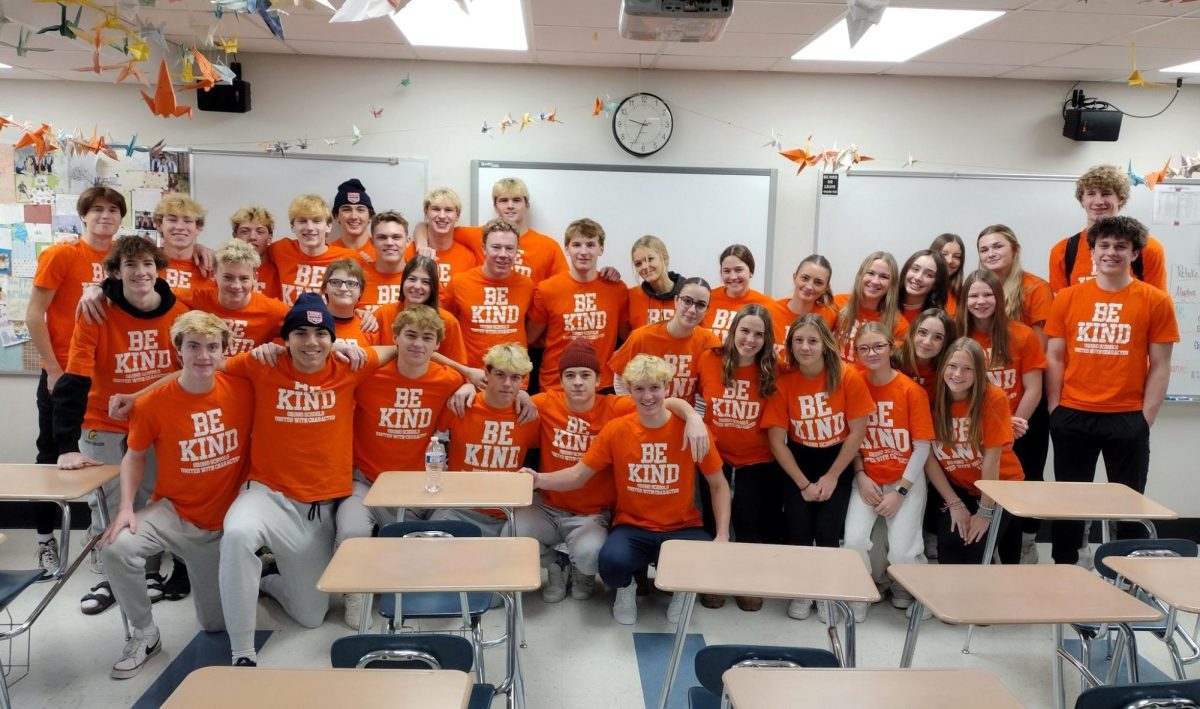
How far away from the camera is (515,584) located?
6.59 ft

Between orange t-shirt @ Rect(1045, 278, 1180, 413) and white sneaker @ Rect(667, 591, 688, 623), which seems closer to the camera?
white sneaker @ Rect(667, 591, 688, 623)

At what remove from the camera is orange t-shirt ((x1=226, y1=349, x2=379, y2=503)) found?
10.0ft

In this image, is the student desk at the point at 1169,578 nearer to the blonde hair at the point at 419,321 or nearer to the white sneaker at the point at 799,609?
the white sneaker at the point at 799,609

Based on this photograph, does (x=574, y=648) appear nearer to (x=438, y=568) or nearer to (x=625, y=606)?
(x=625, y=606)

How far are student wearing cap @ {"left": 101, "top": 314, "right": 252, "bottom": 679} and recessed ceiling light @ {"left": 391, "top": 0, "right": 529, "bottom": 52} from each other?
182cm

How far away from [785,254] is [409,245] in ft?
7.67

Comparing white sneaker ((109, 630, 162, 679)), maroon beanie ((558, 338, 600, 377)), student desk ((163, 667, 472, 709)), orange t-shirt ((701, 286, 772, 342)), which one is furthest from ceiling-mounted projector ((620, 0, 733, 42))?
white sneaker ((109, 630, 162, 679))

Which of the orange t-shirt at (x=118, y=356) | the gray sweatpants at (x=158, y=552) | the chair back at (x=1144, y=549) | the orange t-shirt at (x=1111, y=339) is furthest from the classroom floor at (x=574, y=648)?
the orange t-shirt at (x=1111, y=339)

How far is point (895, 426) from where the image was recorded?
341 cm

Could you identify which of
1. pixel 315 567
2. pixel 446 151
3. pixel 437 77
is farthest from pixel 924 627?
pixel 437 77

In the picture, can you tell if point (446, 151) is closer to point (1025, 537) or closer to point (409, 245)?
point (409, 245)

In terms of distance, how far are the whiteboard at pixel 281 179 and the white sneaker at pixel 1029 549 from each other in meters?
4.02

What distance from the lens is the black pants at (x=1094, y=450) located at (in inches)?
138

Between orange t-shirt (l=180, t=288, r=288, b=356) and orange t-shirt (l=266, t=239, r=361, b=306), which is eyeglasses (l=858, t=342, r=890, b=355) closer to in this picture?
orange t-shirt (l=266, t=239, r=361, b=306)
